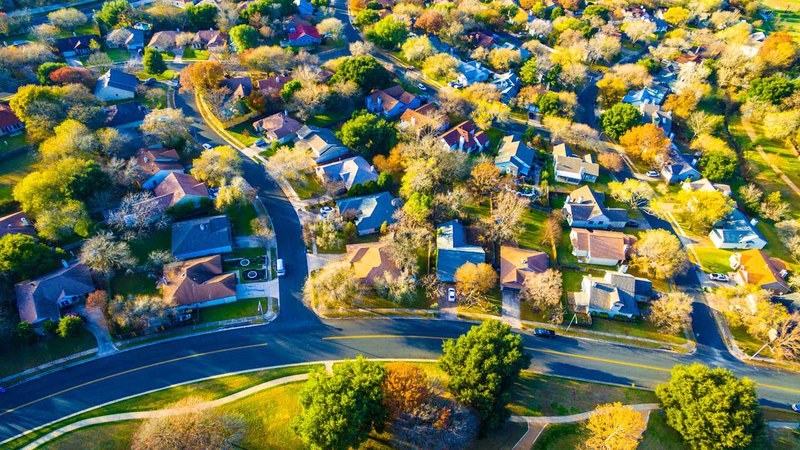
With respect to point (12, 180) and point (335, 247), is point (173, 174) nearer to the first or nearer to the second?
point (12, 180)

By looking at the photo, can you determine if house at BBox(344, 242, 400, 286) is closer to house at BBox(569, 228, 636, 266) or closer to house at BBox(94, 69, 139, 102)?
house at BBox(569, 228, 636, 266)

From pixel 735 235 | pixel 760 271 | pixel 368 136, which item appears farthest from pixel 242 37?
pixel 760 271

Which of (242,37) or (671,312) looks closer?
(671,312)

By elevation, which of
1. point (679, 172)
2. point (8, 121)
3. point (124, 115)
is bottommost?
point (679, 172)

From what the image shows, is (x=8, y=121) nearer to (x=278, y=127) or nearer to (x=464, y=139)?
(x=278, y=127)

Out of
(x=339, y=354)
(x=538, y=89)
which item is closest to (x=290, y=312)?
(x=339, y=354)

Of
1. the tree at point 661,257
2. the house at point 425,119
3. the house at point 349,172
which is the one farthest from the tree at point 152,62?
the tree at point 661,257

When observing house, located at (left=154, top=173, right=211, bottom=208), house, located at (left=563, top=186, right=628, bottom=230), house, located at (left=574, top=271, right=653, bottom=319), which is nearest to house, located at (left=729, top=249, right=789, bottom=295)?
house, located at (left=574, top=271, right=653, bottom=319)

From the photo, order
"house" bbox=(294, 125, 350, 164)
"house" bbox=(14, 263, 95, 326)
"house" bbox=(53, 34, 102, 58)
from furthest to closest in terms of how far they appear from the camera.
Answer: "house" bbox=(53, 34, 102, 58) → "house" bbox=(294, 125, 350, 164) → "house" bbox=(14, 263, 95, 326)
